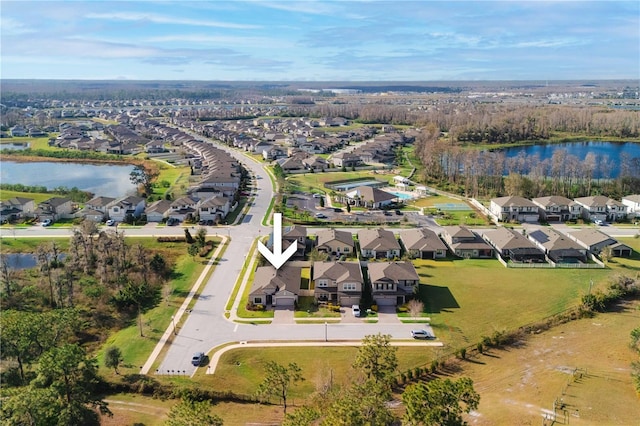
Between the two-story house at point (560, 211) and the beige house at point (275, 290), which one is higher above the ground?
the two-story house at point (560, 211)

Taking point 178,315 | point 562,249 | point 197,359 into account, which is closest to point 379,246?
point 562,249

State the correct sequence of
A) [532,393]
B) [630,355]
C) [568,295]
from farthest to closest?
[568,295], [630,355], [532,393]

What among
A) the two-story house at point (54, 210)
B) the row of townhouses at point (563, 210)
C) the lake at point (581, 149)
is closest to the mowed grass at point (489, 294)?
the row of townhouses at point (563, 210)

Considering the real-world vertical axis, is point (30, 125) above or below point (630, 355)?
above

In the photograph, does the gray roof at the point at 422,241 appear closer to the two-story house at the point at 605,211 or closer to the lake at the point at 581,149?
the two-story house at the point at 605,211

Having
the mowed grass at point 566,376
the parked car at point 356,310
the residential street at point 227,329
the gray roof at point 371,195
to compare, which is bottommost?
the mowed grass at point 566,376

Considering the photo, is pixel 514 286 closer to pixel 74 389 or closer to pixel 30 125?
pixel 74 389

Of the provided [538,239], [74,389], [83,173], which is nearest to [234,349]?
[74,389]
